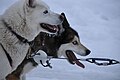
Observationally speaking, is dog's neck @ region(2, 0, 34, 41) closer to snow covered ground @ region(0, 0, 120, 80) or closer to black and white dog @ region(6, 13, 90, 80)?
black and white dog @ region(6, 13, 90, 80)

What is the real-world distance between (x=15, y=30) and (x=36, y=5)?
224 mm

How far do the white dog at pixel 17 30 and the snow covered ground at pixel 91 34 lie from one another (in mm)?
1426

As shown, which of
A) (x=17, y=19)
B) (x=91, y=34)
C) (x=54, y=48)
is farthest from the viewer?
(x=91, y=34)

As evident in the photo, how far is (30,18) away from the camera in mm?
2672

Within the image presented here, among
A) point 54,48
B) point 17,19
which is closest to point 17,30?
point 17,19

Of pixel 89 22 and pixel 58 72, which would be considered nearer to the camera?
pixel 58 72

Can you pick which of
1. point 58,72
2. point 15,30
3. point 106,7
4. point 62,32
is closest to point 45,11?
point 15,30

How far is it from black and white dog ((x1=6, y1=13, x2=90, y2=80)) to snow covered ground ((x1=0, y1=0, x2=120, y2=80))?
0.65 metres

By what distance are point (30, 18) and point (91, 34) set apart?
4.44m

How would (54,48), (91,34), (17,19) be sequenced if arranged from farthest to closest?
(91,34) → (54,48) → (17,19)

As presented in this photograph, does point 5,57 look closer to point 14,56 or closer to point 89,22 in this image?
point 14,56

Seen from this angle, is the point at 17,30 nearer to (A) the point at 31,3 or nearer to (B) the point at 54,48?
(A) the point at 31,3

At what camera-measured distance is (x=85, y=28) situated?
7.25 meters

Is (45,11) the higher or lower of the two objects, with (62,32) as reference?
higher
